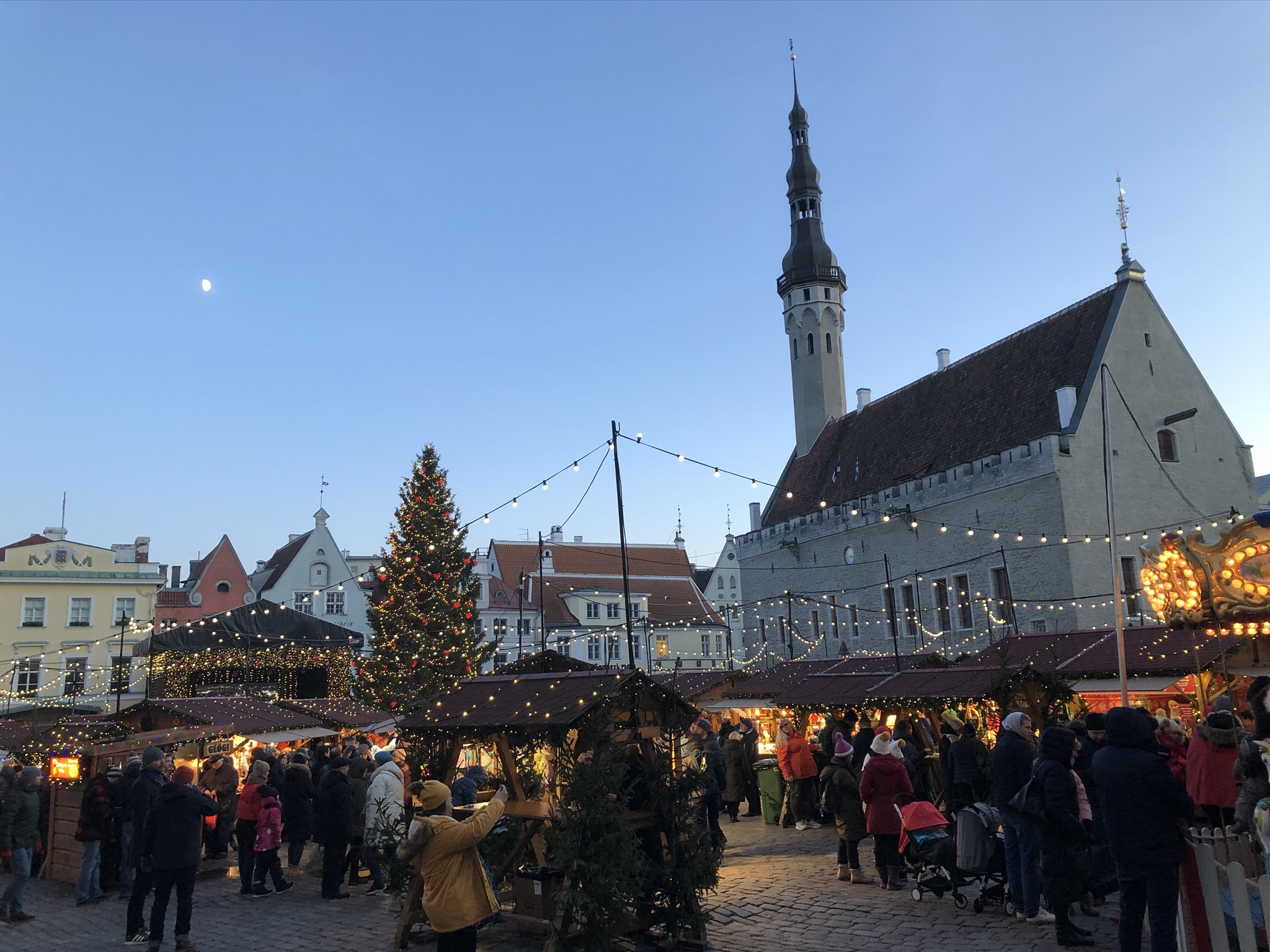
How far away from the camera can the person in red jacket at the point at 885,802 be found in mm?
9594

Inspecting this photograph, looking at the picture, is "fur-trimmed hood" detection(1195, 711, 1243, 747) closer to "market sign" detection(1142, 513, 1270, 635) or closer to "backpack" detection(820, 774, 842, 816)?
"backpack" detection(820, 774, 842, 816)

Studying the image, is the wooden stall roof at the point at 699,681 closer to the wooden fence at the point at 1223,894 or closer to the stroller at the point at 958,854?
the stroller at the point at 958,854

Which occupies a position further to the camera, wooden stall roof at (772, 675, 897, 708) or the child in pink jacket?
wooden stall roof at (772, 675, 897, 708)

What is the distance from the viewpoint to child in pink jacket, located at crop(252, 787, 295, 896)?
10914 mm

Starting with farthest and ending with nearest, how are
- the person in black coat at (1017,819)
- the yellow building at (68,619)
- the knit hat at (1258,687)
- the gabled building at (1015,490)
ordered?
1. the yellow building at (68,619)
2. the gabled building at (1015,490)
3. the knit hat at (1258,687)
4. the person in black coat at (1017,819)

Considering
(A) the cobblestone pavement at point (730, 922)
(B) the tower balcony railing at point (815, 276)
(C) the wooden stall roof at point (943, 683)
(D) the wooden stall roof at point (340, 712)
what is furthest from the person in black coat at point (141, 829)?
(B) the tower balcony railing at point (815, 276)

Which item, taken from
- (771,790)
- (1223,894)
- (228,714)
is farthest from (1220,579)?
(228,714)

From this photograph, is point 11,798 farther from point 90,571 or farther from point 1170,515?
point 90,571

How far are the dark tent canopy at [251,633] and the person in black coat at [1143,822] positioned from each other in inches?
1006

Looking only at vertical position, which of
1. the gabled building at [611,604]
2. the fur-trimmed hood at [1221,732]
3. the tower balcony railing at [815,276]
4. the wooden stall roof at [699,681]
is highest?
the tower balcony railing at [815,276]

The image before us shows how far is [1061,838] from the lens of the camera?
7.42 meters

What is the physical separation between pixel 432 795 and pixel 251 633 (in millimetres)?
24238

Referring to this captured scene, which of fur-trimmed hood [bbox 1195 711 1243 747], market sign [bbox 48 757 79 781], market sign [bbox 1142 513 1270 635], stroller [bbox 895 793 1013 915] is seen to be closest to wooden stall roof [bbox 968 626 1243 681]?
market sign [bbox 1142 513 1270 635]

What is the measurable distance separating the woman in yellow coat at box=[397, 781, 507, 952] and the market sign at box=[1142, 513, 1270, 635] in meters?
10.7
